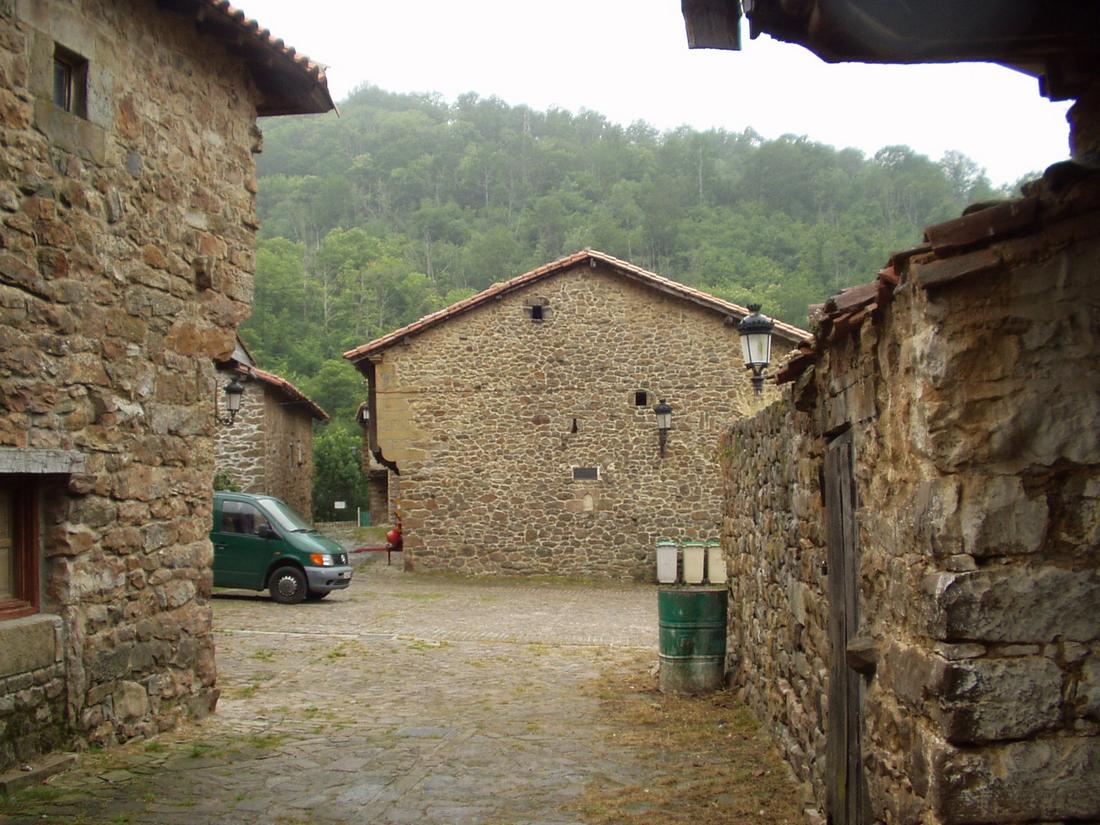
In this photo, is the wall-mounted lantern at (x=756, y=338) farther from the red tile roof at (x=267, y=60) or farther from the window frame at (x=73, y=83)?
the window frame at (x=73, y=83)

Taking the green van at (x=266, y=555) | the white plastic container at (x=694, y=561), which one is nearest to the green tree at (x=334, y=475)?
the white plastic container at (x=694, y=561)

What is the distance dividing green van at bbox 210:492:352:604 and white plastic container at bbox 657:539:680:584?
6.36m

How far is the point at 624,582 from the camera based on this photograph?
787 inches

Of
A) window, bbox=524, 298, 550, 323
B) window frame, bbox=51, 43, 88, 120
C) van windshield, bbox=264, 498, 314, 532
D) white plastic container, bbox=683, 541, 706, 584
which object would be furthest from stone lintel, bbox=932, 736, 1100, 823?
window, bbox=524, 298, 550, 323

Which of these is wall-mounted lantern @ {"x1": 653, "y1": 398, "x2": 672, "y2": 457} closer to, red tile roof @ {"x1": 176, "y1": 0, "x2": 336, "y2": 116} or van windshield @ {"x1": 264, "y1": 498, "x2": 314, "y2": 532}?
van windshield @ {"x1": 264, "y1": 498, "x2": 314, "y2": 532}

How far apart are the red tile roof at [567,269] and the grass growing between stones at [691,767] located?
1176cm

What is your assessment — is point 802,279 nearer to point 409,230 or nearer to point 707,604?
point 707,604

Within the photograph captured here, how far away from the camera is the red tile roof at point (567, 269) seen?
64.8 ft

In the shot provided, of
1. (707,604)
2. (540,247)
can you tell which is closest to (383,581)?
(707,604)

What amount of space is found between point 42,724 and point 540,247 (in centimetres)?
A: 5662

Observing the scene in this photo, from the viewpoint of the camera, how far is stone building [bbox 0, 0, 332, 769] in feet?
19.7

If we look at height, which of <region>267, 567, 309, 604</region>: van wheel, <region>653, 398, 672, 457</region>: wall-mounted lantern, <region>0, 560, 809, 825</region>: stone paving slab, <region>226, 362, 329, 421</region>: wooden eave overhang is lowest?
<region>0, 560, 809, 825</region>: stone paving slab

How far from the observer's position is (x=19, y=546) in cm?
621

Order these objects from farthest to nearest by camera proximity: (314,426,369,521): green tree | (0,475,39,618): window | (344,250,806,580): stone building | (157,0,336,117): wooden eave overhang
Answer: (314,426,369,521): green tree, (344,250,806,580): stone building, (157,0,336,117): wooden eave overhang, (0,475,39,618): window
